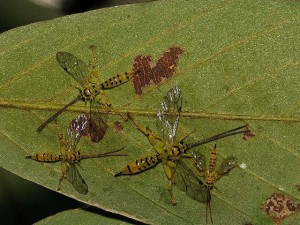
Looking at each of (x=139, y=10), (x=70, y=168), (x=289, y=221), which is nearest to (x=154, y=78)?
(x=139, y=10)

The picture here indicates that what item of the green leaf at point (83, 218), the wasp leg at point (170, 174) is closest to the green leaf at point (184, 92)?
the wasp leg at point (170, 174)

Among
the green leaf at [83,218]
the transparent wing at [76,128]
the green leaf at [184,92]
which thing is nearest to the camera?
the green leaf at [184,92]

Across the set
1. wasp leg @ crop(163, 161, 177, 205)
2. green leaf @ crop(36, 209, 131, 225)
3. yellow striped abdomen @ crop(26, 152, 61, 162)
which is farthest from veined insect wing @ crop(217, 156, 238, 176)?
yellow striped abdomen @ crop(26, 152, 61, 162)

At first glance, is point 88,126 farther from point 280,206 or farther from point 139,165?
point 280,206

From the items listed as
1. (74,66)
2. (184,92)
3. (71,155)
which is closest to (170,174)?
(184,92)

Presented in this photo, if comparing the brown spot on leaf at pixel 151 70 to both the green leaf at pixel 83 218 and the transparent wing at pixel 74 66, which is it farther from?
the green leaf at pixel 83 218

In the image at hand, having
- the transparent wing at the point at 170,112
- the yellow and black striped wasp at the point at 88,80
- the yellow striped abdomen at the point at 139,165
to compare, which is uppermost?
the yellow and black striped wasp at the point at 88,80

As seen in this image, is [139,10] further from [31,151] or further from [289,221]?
[289,221]
